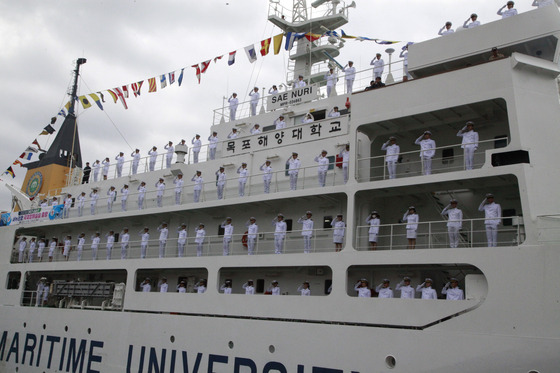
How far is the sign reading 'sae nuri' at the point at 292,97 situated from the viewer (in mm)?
16750

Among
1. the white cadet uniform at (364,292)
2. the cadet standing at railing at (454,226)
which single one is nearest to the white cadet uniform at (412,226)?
the cadet standing at railing at (454,226)

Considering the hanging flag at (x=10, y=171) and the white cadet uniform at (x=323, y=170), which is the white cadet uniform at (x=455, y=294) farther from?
the hanging flag at (x=10, y=171)

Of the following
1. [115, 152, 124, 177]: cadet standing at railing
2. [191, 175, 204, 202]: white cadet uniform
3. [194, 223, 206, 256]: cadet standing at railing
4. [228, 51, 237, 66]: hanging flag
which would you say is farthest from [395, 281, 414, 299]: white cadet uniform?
[115, 152, 124, 177]: cadet standing at railing

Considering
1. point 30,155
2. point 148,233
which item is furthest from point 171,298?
point 30,155

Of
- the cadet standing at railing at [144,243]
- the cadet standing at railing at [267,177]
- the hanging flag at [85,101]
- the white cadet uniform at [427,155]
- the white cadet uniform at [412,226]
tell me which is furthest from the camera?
the hanging flag at [85,101]

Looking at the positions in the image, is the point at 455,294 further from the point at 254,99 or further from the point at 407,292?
the point at 254,99

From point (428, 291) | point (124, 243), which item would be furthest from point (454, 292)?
point (124, 243)

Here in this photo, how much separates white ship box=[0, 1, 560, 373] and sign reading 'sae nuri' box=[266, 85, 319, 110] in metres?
0.05

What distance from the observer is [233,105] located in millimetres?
19719

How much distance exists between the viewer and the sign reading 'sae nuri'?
16750 millimetres

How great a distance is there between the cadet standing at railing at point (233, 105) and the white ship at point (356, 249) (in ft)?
2.85

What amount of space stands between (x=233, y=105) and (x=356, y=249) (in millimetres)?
9618

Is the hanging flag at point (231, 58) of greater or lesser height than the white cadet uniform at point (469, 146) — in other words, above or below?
above

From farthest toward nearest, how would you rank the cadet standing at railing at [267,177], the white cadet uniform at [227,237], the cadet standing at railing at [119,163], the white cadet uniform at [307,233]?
the cadet standing at railing at [119,163] < the cadet standing at railing at [267,177] < the white cadet uniform at [227,237] < the white cadet uniform at [307,233]
